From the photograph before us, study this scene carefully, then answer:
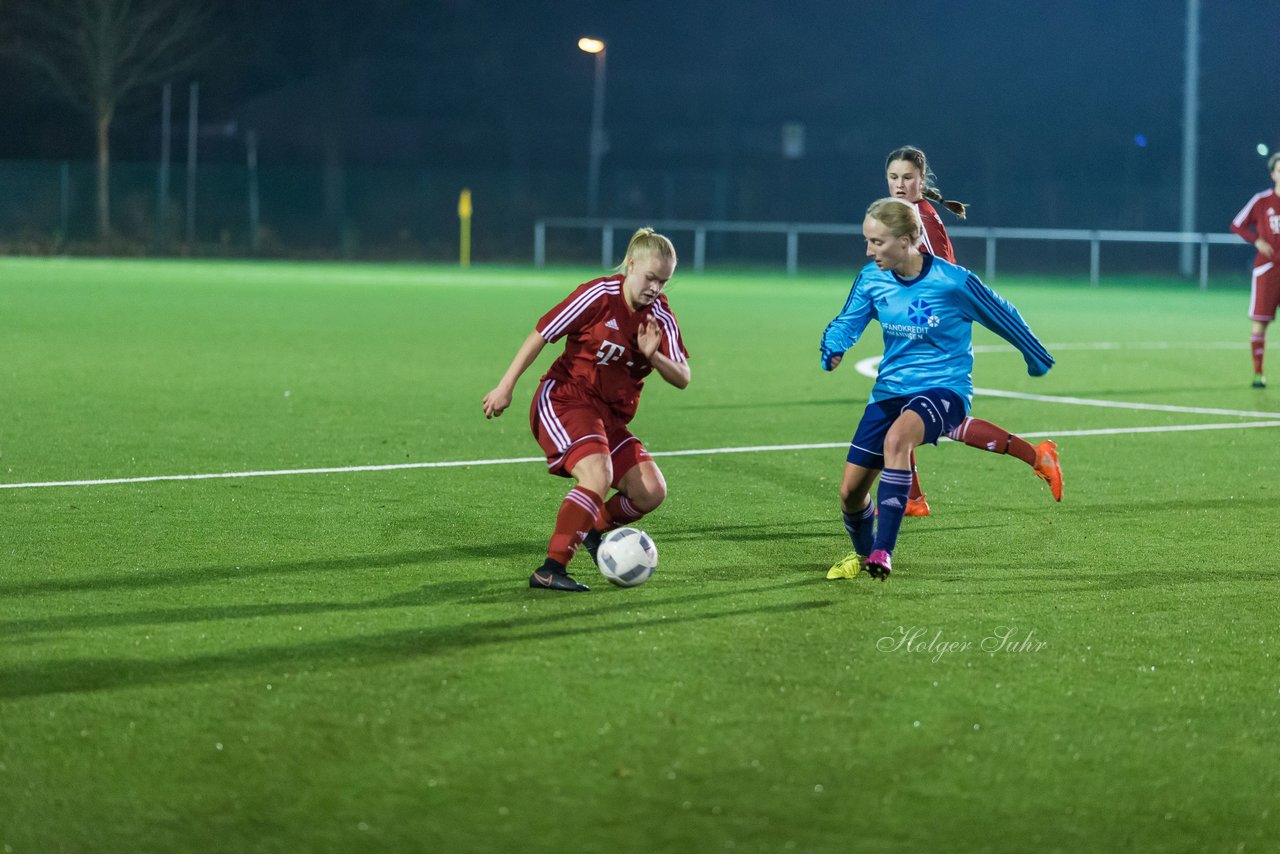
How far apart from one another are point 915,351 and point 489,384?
25.1 ft

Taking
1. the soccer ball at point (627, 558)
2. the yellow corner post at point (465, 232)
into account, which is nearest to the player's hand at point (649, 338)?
the soccer ball at point (627, 558)

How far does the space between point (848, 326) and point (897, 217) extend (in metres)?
0.55

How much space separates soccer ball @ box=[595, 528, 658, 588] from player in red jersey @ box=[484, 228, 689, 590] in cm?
11

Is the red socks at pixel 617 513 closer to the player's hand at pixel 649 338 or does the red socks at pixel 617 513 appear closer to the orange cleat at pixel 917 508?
the player's hand at pixel 649 338

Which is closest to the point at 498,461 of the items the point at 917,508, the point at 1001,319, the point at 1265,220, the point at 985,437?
the point at 917,508

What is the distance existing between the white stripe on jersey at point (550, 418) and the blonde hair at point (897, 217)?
140cm

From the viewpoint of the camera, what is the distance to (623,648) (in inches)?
211

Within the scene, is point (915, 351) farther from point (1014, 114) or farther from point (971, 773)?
point (1014, 114)

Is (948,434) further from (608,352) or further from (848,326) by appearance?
(608,352)

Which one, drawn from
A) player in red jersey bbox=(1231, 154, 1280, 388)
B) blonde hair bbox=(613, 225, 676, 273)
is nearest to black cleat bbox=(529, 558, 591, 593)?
blonde hair bbox=(613, 225, 676, 273)

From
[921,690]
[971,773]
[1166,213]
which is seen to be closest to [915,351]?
[921,690]

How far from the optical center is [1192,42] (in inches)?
1503

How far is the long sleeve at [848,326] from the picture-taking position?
698 centimetres

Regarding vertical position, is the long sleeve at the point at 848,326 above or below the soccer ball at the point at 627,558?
above
